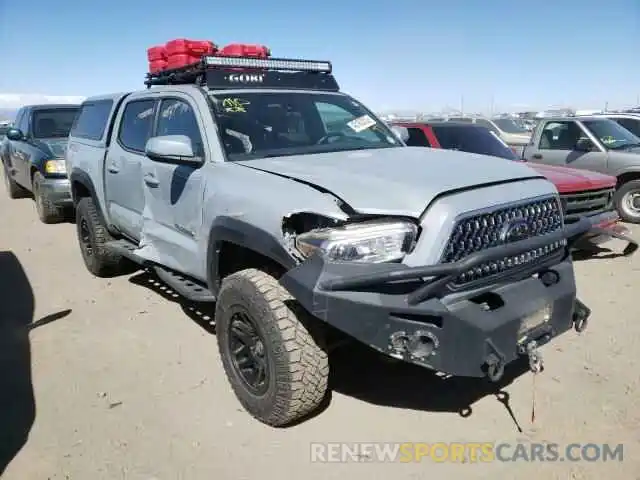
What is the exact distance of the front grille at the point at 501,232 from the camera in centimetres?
262

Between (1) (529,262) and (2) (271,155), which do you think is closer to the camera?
(1) (529,262)

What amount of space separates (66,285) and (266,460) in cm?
371

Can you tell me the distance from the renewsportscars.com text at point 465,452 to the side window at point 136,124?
297cm

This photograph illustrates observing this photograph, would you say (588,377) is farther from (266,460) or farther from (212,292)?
(212,292)

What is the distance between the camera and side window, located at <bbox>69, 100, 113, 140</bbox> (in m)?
5.59

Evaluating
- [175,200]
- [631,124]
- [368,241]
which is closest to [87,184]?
[175,200]

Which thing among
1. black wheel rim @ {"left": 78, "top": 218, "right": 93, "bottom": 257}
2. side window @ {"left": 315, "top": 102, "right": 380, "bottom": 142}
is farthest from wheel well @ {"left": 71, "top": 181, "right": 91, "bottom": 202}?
side window @ {"left": 315, "top": 102, "right": 380, "bottom": 142}

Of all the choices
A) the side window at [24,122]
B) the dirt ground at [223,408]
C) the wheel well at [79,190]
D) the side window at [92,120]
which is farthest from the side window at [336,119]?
the side window at [24,122]

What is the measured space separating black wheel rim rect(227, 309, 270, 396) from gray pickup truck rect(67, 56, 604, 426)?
1 cm

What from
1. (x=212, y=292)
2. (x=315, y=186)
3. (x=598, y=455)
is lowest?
(x=598, y=455)

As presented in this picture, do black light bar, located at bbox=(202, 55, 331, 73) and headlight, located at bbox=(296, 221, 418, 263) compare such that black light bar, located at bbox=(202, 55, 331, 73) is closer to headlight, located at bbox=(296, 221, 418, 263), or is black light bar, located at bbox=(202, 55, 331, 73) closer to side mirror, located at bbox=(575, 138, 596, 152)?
headlight, located at bbox=(296, 221, 418, 263)

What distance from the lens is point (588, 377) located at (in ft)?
11.8

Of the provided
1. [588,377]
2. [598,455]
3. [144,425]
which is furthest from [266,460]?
[588,377]

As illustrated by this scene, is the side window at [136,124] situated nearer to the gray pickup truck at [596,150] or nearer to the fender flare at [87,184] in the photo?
the fender flare at [87,184]
